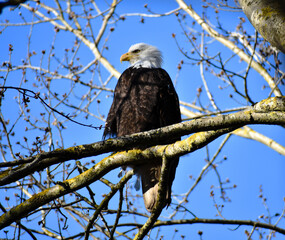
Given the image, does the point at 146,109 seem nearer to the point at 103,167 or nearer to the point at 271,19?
the point at 103,167

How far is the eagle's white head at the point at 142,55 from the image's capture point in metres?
4.93

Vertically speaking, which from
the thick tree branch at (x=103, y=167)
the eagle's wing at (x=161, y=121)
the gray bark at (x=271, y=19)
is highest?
the eagle's wing at (x=161, y=121)

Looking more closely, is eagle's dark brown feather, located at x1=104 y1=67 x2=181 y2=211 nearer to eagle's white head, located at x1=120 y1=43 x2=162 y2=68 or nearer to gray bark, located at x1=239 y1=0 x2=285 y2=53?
eagle's white head, located at x1=120 y1=43 x2=162 y2=68

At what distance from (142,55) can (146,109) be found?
1.37 meters

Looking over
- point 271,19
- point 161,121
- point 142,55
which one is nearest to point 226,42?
point 142,55

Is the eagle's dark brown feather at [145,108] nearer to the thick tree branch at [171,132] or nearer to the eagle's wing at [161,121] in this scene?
the eagle's wing at [161,121]

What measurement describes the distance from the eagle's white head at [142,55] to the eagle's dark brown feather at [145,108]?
28.6 inches

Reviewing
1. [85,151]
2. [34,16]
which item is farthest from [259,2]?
[34,16]

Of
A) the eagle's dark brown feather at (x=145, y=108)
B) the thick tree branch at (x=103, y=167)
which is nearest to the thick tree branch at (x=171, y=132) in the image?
the thick tree branch at (x=103, y=167)

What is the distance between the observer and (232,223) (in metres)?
3.67

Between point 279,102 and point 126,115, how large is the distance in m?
2.08

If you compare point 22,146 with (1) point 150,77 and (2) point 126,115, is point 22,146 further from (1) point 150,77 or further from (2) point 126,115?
(1) point 150,77

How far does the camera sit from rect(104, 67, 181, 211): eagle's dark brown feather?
3.81m

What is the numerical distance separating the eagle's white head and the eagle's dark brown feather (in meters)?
0.73
